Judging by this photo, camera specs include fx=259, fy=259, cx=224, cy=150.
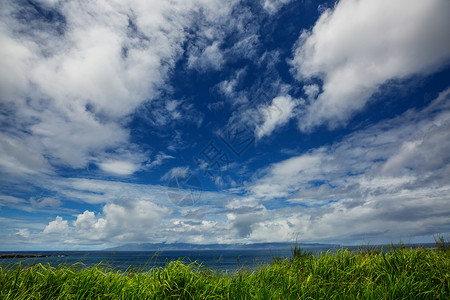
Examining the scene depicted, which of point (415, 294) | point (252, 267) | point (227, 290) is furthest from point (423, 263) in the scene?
point (227, 290)

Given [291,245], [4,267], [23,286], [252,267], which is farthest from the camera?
[291,245]

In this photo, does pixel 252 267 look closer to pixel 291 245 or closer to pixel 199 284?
pixel 291 245

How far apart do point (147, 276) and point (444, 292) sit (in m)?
6.85

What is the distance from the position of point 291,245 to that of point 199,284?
16.1 ft

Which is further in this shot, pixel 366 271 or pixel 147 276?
pixel 366 271

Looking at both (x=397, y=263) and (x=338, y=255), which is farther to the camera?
(x=338, y=255)

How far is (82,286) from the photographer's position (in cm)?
543

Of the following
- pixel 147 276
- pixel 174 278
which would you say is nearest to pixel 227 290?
pixel 174 278

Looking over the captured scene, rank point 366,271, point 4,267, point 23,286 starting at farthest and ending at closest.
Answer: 1. point 366,271
2. point 4,267
3. point 23,286

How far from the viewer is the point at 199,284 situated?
5.86 meters

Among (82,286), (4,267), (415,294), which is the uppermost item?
(4,267)

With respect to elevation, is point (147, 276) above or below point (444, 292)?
above

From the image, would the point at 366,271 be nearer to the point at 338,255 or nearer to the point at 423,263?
the point at 338,255

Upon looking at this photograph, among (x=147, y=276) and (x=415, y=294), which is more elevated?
(x=147, y=276)
